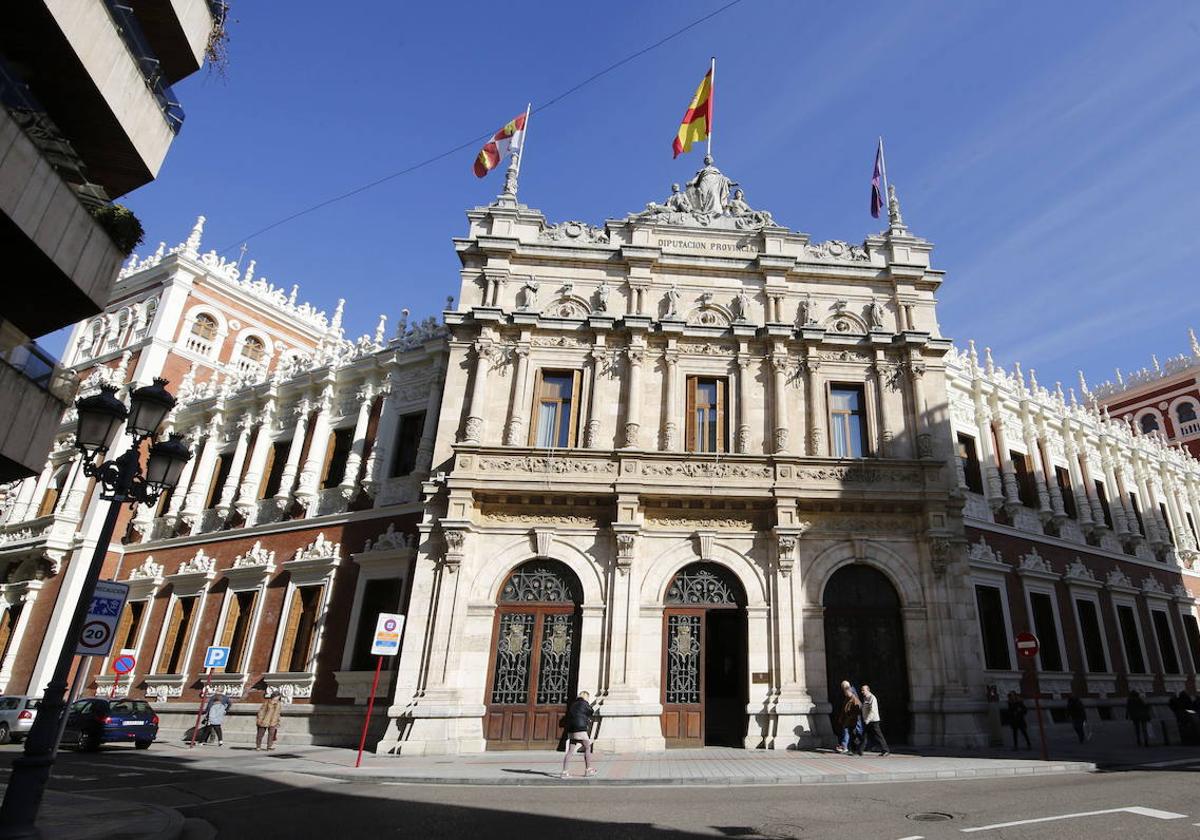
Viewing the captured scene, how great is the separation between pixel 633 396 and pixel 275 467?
14.9 m

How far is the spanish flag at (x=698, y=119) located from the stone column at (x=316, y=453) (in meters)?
15.1

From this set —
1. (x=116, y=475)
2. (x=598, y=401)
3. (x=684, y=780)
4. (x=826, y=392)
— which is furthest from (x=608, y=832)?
(x=826, y=392)

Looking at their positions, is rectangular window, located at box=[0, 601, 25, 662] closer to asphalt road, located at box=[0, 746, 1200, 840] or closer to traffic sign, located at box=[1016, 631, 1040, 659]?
asphalt road, located at box=[0, 746, 1200, 840]

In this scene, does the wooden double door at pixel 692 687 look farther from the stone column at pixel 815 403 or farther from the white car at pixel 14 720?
the white car at pixel 14 720

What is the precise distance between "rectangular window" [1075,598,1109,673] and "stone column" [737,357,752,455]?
14.3m

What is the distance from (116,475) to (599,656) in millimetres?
11987

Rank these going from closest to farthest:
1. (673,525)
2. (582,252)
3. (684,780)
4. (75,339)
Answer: (684,780)
(673,525)
(582,252)
(75,339)

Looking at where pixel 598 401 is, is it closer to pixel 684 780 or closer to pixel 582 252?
pixel 582 252

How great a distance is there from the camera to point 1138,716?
19750 mm

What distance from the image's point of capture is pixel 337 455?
994 inches

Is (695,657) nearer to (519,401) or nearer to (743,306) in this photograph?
(519,401)

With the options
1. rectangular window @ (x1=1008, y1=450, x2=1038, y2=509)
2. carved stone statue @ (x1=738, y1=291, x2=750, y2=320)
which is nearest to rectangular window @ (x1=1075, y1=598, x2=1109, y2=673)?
rectangular window @ (x1=1008, y1=450, x2=1038, y2=509)

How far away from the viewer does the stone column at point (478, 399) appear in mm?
20117

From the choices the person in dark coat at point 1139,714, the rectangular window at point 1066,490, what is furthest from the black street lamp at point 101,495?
the rectangular window at point 1066,490
